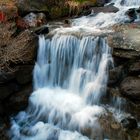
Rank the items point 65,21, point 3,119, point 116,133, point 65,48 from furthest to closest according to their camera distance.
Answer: point 65,21 < point 65,48 < point 3,119 < point 116,133

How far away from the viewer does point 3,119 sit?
13461 millimetres

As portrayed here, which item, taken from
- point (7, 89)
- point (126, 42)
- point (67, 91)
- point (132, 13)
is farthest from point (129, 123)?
point (132, 13)

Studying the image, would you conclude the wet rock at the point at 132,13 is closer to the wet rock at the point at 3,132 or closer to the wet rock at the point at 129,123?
the wet rock at the point at 129,123

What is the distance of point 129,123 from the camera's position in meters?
11.8

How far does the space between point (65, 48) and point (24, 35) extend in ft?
6.14

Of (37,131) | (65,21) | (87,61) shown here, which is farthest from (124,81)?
(65,21)

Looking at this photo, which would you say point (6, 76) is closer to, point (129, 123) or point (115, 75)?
point (115, 75)

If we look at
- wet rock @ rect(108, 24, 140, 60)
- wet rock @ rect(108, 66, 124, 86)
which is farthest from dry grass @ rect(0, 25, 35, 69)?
wet rock @ rect(108, 66, 124, 86)

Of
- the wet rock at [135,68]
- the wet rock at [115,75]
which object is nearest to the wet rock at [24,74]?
the wet rock at [115,75]

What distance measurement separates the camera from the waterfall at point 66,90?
1245 centimetres

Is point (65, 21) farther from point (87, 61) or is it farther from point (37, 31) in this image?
point (87, 61)

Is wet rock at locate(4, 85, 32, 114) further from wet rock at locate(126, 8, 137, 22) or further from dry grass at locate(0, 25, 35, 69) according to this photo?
wet rock at locate(126, 8, 137, 22)

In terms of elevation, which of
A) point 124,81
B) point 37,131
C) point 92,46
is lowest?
point 37,131

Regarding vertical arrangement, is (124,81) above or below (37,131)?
above
